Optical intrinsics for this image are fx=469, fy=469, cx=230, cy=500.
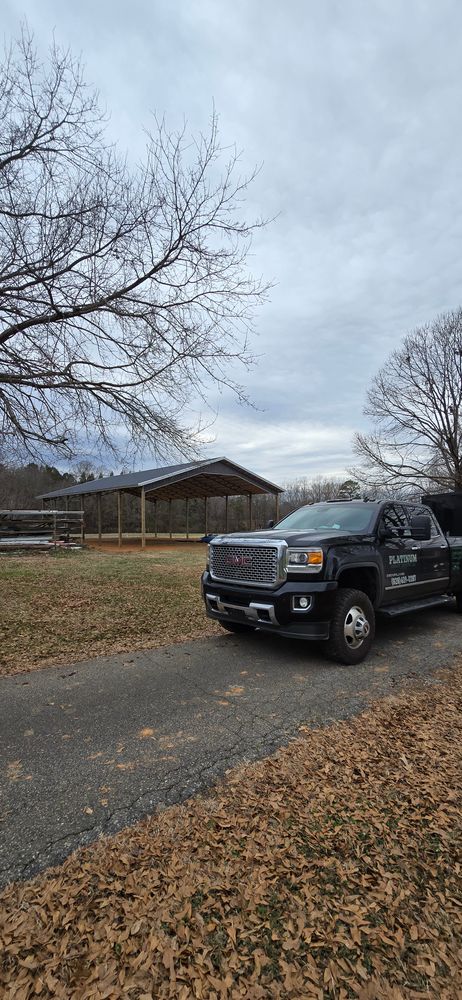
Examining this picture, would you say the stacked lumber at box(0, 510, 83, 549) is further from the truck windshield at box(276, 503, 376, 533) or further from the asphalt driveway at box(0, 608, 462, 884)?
the asphalt driveway at box(0, 608, 462, 884)

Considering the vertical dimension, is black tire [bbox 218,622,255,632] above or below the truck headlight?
below

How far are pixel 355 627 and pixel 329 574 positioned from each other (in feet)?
2.42

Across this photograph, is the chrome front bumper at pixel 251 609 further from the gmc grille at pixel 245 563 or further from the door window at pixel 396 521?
the door window at pixel 396 521

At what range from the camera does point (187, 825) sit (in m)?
2.34

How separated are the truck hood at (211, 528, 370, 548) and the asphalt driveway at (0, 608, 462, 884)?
1.29 m

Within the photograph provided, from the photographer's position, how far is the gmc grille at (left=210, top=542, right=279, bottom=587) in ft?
16.3

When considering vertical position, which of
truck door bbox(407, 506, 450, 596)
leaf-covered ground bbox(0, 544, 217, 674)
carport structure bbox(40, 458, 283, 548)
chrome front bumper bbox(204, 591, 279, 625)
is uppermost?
carport structure bbox(40, 458, 283, 548)

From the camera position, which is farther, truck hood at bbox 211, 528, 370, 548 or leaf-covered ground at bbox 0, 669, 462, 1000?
truck hood at bbox 211, 528, 370, 548

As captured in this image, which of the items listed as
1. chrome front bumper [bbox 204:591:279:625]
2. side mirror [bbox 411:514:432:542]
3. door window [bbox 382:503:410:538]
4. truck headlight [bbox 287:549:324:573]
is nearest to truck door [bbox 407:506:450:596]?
door window [bbox 382:503:410:538]

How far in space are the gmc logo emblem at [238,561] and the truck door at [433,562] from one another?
2.58 metres

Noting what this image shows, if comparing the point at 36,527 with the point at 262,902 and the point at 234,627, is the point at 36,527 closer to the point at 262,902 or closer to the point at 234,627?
the point at 234,627

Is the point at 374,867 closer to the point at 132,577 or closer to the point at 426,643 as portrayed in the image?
the point at 426,643

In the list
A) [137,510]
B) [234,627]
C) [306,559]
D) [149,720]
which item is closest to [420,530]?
[306,559]

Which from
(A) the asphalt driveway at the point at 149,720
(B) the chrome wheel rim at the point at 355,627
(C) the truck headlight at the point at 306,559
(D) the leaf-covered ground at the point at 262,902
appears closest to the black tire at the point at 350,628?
(B) the chrome wheel rim at the point at 355,627
